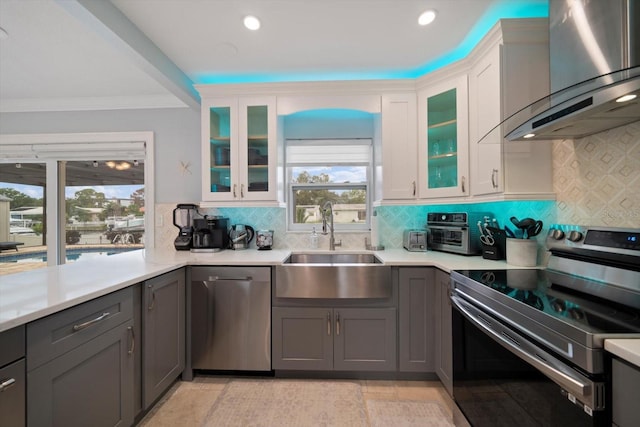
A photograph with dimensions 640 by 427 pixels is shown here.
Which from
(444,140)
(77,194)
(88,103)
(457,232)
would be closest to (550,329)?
(457,232)

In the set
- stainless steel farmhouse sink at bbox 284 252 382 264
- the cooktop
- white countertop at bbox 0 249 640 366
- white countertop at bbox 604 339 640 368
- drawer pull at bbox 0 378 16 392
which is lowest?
drawer pull at bbox 0 378 16 392

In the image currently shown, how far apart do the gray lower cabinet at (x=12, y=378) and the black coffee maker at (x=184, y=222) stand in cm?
161

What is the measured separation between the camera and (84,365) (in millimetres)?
1155

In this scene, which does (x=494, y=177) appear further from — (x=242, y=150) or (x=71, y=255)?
(x=71, y=255)

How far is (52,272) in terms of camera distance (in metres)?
1.53

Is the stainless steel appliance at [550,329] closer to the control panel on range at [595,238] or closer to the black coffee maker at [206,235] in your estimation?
the control panel on range at [595,238]

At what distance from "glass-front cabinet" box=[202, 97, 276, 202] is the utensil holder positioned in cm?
184

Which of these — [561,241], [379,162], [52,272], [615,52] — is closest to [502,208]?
[561,241]

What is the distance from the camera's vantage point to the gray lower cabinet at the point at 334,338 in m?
1.98

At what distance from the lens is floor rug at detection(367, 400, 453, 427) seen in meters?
1.63

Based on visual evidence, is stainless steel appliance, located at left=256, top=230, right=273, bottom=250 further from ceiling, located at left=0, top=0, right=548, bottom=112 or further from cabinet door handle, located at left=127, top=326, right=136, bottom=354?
ceiling, located at left=0, top=0, right=548, bottom=112

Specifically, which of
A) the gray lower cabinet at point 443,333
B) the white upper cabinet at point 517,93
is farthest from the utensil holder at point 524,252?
the gray lower cabinet at point 443,333

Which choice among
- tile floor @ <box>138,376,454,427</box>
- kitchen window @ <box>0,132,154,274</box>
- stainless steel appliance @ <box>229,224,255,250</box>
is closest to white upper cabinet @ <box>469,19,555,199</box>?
tile floor @ <box>138,376,454,427</box>

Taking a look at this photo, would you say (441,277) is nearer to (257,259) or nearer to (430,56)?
(257,259)
